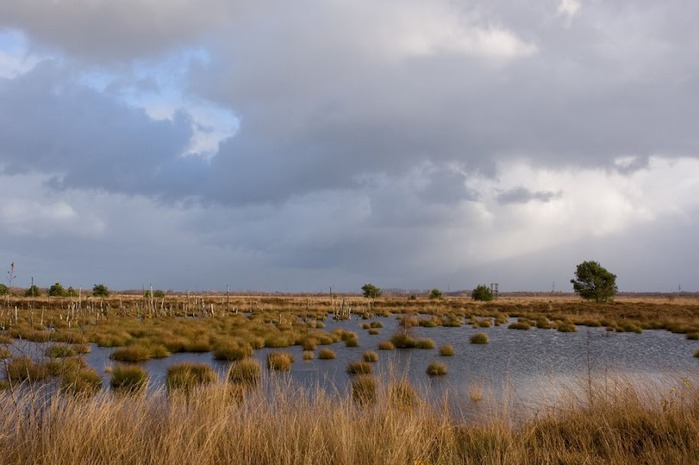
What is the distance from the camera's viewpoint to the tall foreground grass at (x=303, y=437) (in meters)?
4.58

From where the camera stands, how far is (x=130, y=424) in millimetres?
5383

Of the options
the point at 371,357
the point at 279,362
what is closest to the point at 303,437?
the point at 279,362

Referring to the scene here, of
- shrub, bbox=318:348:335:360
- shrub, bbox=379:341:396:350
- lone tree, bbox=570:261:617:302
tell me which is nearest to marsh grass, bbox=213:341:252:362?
shrub, bbox=318:348:335:360

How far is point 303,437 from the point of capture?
5.22 m

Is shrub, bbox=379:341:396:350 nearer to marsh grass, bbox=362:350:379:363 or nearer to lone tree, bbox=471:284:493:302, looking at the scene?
marsh grass, bbox=362:350:379:363

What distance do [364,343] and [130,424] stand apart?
59.9ft

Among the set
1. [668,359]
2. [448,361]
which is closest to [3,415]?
[448,361]

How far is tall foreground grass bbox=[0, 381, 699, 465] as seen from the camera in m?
4.58

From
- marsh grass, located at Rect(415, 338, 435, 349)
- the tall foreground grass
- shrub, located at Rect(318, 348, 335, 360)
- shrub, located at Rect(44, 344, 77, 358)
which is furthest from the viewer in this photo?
marsh grass, located at Rect(415, 338, 435, 349)

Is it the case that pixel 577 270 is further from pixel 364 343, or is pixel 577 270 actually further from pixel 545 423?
pixel 545 423

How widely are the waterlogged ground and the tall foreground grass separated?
107 inches

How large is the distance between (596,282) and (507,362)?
53.7 meters

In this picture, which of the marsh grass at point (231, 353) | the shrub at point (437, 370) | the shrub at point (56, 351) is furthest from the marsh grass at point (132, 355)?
the shrub at point (437, 370)

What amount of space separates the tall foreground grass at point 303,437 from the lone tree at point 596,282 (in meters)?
63.4
